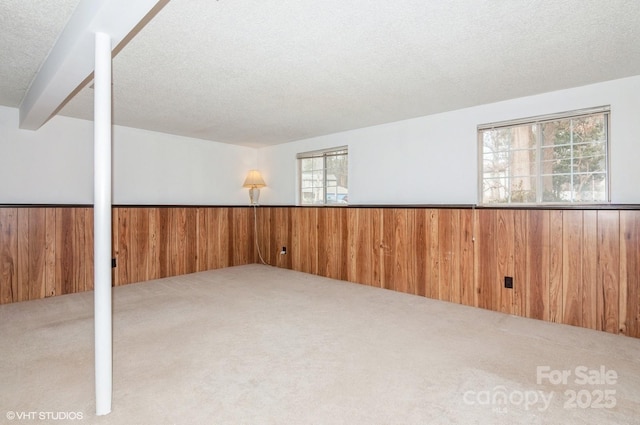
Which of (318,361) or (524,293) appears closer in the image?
(318,361)

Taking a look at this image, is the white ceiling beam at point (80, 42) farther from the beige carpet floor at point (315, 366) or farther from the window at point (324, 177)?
the window at point (324, 177)

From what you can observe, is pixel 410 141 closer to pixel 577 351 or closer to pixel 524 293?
pixel 524 293

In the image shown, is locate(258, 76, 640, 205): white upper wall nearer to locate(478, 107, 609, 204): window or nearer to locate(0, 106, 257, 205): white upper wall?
locate(478, 107, 609, 204): window

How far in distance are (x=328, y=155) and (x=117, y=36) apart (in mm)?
3622

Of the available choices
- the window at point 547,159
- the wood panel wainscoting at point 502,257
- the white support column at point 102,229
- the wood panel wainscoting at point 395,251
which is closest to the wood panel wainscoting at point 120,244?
the wood panel wainscoting at point 395,251

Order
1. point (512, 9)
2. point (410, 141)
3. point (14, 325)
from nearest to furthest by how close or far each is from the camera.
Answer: point (512, 9), point (14, 325), point (410, 141)

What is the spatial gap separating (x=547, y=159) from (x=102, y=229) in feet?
12.5

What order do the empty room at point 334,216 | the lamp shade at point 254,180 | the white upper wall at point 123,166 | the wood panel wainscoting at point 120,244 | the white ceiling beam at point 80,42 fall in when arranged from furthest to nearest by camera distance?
the lamp shade at point 254,180 → the white upper wall at point 123,166 → the wood panel wainscoting at point 120,244 → the empty room at point 334,216 → the white ceiling beam at point 80,42

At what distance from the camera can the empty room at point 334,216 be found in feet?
5.82

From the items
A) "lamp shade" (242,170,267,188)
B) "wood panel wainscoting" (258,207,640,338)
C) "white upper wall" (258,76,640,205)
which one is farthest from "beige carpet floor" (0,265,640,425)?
"lamp shade" (242,170,267,188)

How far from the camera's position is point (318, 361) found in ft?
7.08

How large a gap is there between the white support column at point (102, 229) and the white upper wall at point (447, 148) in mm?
3323

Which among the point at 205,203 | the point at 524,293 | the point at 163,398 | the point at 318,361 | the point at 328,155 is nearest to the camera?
the point at 163,398

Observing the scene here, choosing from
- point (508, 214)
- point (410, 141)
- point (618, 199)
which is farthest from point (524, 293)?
point (410, 141)
